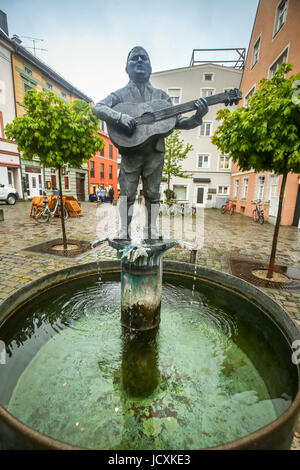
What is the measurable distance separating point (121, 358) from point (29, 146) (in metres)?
5.38

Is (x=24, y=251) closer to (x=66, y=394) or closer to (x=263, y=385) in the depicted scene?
(x=66, y=394)

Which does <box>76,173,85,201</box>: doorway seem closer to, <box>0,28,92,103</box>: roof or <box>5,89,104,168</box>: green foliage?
<box>0,28,92,103</box>: roof

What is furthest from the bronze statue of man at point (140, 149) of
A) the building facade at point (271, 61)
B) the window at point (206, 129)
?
the window at point (206, 129)

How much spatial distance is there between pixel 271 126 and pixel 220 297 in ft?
9.29

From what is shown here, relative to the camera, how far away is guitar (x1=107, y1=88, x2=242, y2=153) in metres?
2.23

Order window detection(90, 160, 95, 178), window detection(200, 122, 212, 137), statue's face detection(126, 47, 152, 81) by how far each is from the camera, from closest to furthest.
→ 1. statue's face detection(126, 47, 152, 81)
2. window detection(200, 122, 212, 137)
3. window detection(90, 160, 95, 178)

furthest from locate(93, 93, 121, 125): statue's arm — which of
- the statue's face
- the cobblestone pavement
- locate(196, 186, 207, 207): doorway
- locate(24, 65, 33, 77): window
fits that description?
locate(196, 186, 207, 207): doorway

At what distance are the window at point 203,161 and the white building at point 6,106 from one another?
17.3 meters

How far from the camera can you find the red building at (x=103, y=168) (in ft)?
94.2

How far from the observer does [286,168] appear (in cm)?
411

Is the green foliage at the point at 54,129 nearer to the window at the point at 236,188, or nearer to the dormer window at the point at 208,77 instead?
the window at the point at 236,188

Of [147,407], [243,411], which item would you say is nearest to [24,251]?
[147,407]
